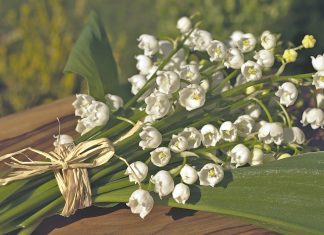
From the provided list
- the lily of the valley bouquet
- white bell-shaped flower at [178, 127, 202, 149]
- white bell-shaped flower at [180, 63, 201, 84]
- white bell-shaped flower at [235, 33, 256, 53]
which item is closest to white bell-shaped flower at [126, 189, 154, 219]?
the lily of the valley bouquet

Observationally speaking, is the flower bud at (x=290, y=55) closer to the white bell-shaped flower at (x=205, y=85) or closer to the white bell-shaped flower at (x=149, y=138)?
the white bell-shaped flower at (x=205, y=85)

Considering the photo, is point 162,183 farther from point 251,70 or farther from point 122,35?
point 122,35

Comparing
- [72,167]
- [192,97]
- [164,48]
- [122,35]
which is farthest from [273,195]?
[122,35]

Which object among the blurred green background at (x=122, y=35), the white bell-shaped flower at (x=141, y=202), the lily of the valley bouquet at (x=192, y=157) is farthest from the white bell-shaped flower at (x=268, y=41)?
the blurred green background at (x=122, y=35)

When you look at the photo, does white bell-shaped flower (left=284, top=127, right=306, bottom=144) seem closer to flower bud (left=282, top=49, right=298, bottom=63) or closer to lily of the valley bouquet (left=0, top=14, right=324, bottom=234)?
lily of the valley bouquet (left=0, top=14, right=324, bottom=234)

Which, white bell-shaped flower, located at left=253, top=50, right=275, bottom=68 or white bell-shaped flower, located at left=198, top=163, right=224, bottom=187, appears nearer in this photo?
white bell-shaped flower, located at left=198, top=163, right=224, bottom=187
